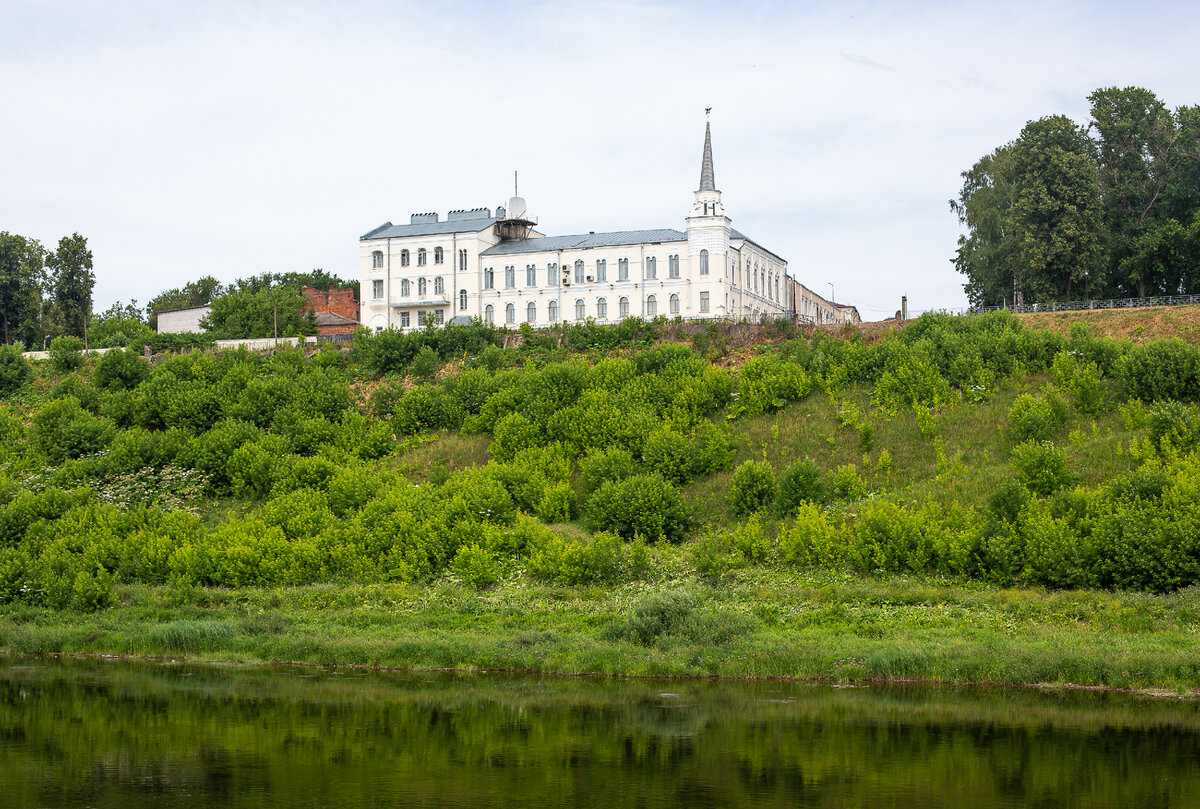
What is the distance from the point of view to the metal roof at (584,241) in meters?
67.6

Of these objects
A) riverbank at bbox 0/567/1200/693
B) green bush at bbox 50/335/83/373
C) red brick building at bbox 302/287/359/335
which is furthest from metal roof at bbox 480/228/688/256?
riverbank at bbox 0/567/1200/693

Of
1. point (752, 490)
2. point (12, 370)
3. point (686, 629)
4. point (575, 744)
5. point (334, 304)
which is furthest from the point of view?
point (334, 304)

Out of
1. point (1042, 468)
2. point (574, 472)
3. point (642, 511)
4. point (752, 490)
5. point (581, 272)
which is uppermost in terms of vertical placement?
point (581, 272)

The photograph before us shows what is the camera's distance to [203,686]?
2780cm

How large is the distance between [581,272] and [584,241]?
244 cm

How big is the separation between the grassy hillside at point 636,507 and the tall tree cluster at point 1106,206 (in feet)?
35.4

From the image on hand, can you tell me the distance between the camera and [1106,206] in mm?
60062

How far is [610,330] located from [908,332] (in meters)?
14.1

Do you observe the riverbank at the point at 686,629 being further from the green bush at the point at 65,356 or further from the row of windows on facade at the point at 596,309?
the row of windows on facade at the point at 596,309

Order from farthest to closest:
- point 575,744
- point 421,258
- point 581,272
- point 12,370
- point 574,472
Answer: point 421,258
point 581,272
point 12,370
point 574,472
point 575,744

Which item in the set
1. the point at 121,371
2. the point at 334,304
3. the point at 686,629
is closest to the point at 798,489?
the point at 686,629

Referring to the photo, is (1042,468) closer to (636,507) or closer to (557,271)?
(636,507)

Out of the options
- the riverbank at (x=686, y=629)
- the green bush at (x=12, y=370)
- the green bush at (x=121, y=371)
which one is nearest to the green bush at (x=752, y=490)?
the riverbank at (x=686, y=629)

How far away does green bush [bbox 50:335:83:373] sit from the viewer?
192 ft
